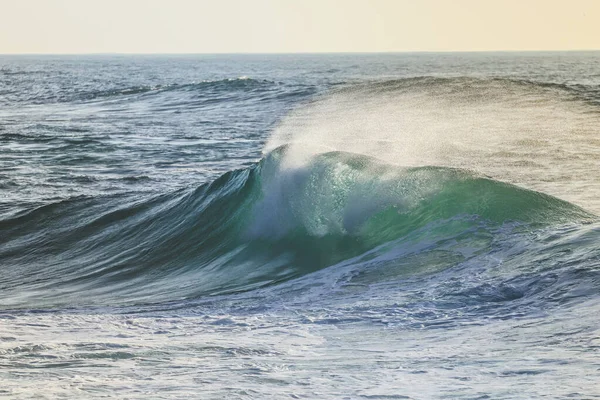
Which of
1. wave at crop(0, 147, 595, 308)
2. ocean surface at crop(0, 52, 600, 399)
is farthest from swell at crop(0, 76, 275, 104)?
wave at crop(0, 147, 595, 308)

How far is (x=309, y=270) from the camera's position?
963cm

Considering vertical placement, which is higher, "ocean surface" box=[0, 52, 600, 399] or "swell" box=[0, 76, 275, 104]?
"swell" box=[0, 76, 275, 104]

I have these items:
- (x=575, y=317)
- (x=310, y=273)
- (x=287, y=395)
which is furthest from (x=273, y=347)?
(x=310, y=273)

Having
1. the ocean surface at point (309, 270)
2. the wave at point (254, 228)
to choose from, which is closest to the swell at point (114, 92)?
the ocean surface at point (309, 270)

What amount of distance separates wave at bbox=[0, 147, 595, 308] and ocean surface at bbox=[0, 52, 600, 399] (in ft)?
0.12

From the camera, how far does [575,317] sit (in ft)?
20.2

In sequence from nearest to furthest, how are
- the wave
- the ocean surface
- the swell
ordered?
1. the ocean surface
2. the wave
3. the swell

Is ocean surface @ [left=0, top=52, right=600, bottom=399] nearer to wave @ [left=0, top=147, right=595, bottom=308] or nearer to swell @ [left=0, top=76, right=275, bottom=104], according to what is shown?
wave @ [left=0, top=147, right=595, bottom=308]

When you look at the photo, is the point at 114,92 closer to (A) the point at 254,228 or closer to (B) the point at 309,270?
(A) the point at 254,228

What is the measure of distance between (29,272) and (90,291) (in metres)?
1.58

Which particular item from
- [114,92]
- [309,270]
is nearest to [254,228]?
[309,270]

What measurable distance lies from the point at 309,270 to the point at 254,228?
88.4 inches

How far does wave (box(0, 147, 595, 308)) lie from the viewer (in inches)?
385

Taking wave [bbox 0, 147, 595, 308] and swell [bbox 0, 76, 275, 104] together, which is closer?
wave [bbox 0, 147, 595, 308]
